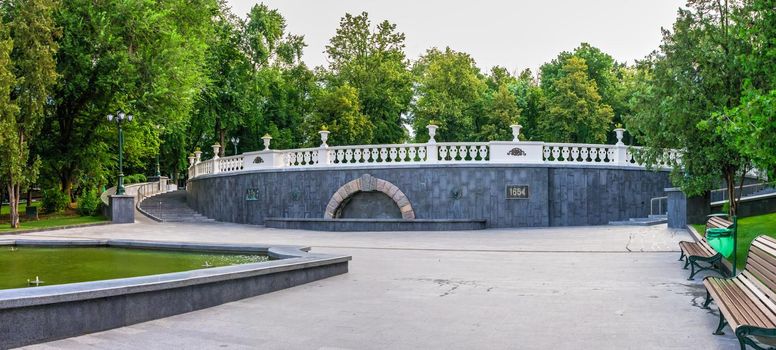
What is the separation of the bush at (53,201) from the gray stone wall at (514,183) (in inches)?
553

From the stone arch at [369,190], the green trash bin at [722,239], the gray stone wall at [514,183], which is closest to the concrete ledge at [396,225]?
the gray stone wall at [514,183]

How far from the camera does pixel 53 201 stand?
31.1 metres

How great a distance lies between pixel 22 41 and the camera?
2466cm

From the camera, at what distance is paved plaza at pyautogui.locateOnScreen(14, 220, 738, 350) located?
602cm

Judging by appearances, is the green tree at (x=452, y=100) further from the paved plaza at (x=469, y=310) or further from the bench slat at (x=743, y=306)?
the bench slat at (x=743, y=306)

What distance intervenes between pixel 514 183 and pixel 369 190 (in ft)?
17.6

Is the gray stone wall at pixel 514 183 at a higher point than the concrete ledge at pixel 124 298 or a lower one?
higher

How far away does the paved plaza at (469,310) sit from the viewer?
6.02 metres

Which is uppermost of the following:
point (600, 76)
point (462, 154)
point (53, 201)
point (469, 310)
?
point (600, 76)

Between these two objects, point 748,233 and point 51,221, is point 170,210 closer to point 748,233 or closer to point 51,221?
point 51,221

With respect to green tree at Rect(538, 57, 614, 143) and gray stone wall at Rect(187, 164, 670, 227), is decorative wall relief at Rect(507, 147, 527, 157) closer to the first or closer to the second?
gray stone wall at Rect(187, 164, 670, 227)

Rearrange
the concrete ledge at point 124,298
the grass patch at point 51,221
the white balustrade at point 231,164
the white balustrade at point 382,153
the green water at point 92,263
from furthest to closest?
the white balustrade at point 231,164 < the grass patch at point 51,221 < the white balustrade at point 382,153 < the green water at point 92,263 < the concrete ledge at point 124,298

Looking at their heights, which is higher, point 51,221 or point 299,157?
point 299,157

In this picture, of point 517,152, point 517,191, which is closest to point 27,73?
point 517,152
